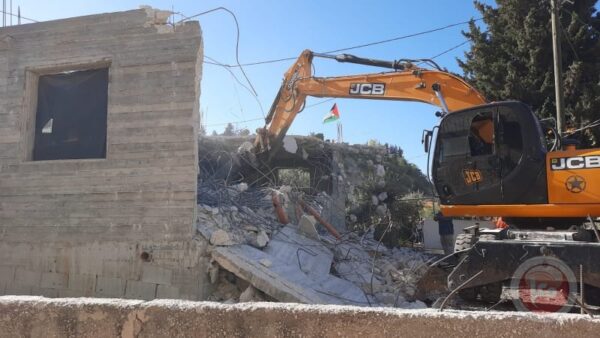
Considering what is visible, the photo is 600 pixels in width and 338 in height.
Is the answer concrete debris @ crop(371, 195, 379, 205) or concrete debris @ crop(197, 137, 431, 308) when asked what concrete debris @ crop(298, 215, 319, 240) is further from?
concrete debris @ crop(371, 195, 379, 205)

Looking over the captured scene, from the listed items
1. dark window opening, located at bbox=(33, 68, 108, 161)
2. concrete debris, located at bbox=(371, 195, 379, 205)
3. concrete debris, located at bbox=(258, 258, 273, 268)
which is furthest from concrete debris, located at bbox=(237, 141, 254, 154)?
concrete debris, located at bbox=(258, 258, 273, 268)

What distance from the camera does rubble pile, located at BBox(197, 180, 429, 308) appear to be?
714cm

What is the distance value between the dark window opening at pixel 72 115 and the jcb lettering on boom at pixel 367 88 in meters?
4.41

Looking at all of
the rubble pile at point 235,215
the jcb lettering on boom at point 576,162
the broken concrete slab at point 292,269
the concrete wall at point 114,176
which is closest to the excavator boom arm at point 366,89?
the rubble pile at point 235,215

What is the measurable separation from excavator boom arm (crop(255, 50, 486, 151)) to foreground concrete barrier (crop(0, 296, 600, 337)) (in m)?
5.94

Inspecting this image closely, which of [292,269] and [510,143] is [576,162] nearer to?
[510,143]

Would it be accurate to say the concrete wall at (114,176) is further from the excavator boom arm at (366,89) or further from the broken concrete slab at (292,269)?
the excavator boom arm at (366,89)

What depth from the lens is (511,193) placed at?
555cm

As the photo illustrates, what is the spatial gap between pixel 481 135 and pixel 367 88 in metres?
3.86

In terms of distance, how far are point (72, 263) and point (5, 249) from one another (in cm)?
127

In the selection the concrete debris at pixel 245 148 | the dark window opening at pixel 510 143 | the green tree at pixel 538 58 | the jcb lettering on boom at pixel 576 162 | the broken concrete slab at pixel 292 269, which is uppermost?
the green tree at pixel 538 58

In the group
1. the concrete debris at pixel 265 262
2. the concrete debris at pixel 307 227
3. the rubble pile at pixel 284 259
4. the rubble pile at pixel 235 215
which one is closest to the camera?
the rubble pile at pixel 284 259

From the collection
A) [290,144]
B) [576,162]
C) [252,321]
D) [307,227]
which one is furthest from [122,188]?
[290,144]

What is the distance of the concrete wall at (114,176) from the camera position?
23.8 feet
